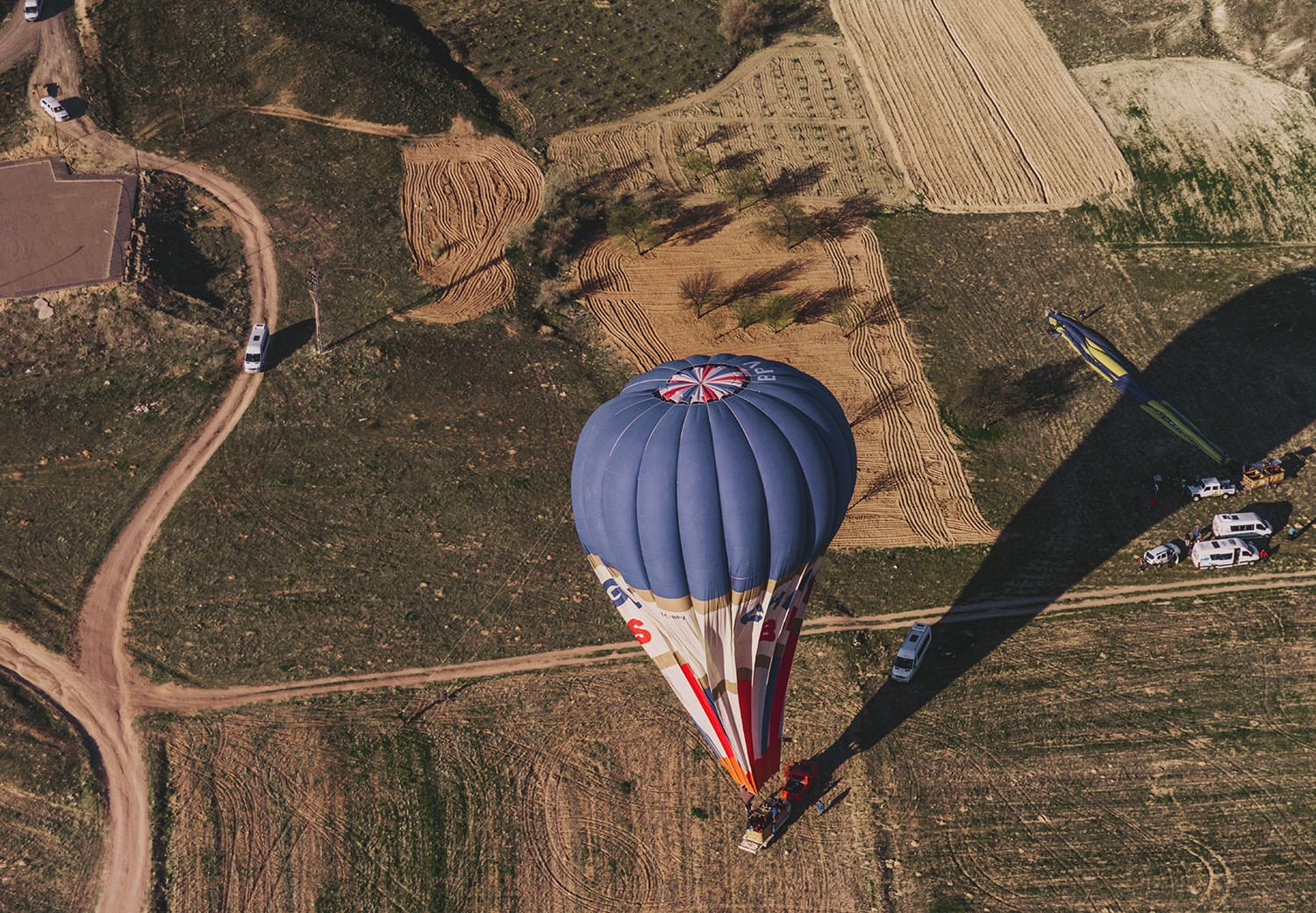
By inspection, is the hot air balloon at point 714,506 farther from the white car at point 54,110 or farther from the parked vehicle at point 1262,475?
the white car at point 54,110

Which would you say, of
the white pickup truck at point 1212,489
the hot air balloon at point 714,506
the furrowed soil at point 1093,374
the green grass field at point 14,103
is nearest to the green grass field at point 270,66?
the green grass field at point 14,103

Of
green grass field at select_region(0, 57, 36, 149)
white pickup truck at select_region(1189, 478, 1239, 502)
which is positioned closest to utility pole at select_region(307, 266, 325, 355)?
green grass field at select_region(0, 57, 36, 149)

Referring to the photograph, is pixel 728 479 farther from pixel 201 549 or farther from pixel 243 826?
pixel 201 549

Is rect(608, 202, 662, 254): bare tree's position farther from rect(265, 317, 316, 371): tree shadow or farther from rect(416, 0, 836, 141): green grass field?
rect(265, 317, 316, 371): tree shadow

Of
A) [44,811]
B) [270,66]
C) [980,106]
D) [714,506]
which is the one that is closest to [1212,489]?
[714,506]

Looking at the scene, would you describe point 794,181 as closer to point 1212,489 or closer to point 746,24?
point 746,24

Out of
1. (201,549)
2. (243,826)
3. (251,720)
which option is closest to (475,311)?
(201,549)
